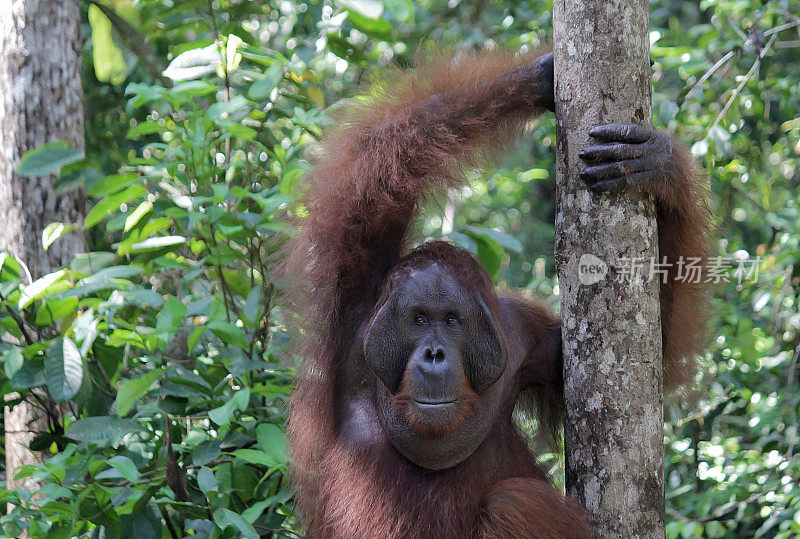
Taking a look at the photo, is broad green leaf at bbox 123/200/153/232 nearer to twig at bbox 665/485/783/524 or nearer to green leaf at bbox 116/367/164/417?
green leaf at bbox 116/367/164/417

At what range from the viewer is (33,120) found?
341 centimetres

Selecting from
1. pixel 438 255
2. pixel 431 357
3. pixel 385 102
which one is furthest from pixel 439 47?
pixel 431 357

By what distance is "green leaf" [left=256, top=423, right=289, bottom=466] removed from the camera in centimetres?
250

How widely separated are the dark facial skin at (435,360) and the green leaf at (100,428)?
0.85m

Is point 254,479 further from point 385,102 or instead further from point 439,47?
point 439,47

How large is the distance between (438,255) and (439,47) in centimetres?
80

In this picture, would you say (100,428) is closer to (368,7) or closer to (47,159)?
(47,159)

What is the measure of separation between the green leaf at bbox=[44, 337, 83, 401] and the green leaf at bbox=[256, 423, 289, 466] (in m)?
0.61

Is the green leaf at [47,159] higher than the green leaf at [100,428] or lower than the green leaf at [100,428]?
higher

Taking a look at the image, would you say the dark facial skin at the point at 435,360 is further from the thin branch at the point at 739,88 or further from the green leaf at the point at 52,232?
the thin branch at the point at 739,88

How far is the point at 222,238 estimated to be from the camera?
3.01 meters

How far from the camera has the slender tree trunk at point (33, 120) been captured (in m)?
3.30

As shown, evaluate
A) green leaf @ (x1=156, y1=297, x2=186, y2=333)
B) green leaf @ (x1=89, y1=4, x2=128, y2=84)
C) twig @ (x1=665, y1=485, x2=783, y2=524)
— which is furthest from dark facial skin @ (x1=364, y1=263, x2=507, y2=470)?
green leaf @ (x1=89, y1=4, x2=128, y2=84)

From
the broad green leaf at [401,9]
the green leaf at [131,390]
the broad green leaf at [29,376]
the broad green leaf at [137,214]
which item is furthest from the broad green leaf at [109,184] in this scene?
the broad green leaf at [401,9]
